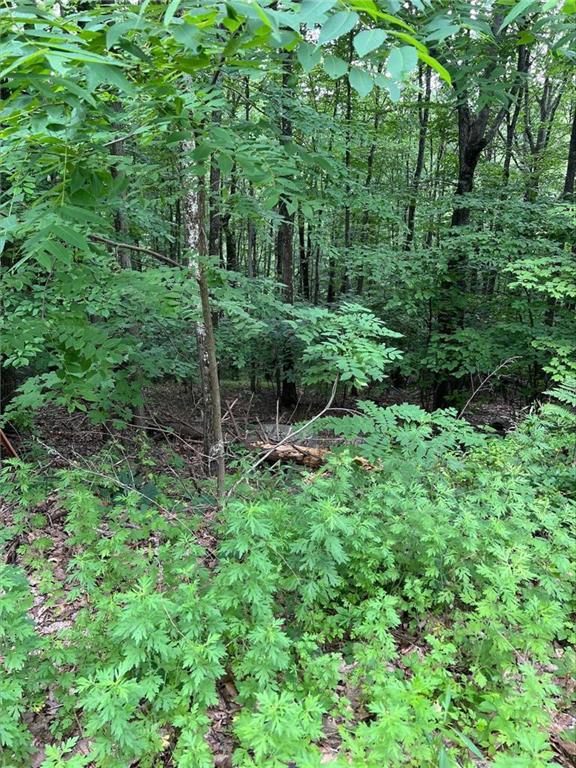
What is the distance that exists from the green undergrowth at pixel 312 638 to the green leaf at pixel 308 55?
1849 mm

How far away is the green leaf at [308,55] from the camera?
121cm

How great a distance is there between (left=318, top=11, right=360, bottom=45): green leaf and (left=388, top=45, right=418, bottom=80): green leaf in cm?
12

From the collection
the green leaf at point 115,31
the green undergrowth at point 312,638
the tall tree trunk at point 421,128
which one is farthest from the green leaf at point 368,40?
the tall tree trunk at point 421,128

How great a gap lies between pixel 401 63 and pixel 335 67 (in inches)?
7.8

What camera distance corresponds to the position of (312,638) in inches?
85.3

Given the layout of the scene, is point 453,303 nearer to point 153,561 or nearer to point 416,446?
point 416,446

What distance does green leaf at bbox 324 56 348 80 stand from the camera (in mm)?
1182

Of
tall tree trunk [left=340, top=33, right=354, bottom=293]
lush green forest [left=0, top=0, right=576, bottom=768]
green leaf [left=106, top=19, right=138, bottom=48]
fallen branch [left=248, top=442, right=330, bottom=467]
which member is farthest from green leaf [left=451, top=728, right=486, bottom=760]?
tall tree trunk [left=340, top=33, right=354, bottom=293]

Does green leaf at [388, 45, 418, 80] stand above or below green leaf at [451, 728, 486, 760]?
above

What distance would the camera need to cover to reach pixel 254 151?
7.32ft

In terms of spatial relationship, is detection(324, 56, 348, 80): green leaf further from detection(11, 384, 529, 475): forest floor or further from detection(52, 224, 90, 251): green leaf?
detection(11, 384, 529, 475): forest floor

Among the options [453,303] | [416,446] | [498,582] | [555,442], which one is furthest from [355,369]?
[453,303]

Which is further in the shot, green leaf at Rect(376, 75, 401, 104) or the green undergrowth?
the green undergrowth

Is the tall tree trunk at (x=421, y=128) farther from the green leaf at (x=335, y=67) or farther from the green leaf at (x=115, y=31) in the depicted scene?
the green leaf at (x=115, y=31)
